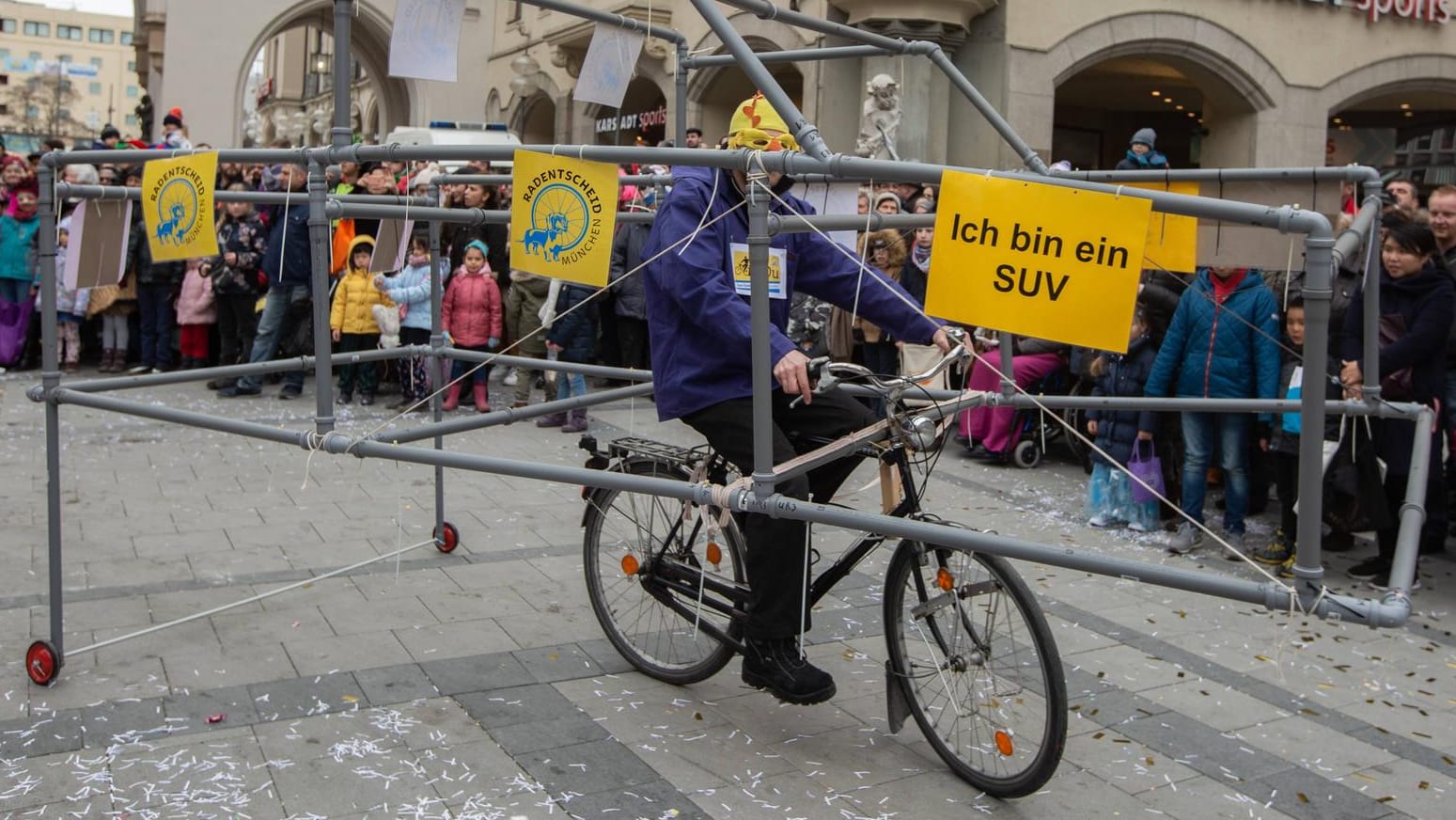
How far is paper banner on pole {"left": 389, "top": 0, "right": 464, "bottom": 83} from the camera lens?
4.02m

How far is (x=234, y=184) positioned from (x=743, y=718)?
9.36 meters

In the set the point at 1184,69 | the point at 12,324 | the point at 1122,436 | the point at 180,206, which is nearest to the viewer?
the point at 180,206

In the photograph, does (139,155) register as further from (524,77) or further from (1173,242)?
(524,77)

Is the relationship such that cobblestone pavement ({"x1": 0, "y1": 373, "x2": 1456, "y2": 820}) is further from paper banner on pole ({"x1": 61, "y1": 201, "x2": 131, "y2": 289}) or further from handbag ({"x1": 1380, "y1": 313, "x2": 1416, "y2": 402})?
paper banner on pole ({"x1": 61, "y1": 201, "x2": 131, "y2": 289})

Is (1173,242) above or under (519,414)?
above

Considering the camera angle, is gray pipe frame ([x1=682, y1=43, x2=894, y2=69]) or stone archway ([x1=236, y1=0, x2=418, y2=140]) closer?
gray pipe frame ([x1=682, y1=43, x2=894, y2=69])

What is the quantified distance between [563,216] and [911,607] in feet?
4.91

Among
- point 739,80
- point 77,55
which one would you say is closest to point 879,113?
point 739,80

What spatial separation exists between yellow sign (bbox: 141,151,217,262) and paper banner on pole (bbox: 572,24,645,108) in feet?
5.04

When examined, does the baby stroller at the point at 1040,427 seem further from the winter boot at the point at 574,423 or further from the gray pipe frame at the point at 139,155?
the gray pipe frame at the point at 139,155

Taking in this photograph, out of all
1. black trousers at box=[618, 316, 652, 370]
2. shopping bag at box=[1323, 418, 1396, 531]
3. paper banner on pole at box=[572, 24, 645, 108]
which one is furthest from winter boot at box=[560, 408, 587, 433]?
shopping bag at box=[1323, 418, 1396, 531]

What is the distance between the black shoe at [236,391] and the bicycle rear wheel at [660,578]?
7600mm

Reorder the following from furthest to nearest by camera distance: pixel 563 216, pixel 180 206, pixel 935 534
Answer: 1. pixel 180 206
2. pixel 563 216
3. pixel 935 534

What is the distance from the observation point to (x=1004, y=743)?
12.1 feet
